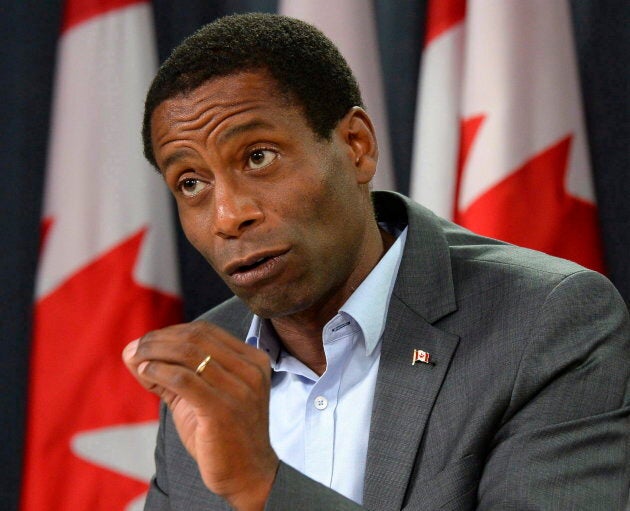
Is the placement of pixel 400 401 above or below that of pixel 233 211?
below

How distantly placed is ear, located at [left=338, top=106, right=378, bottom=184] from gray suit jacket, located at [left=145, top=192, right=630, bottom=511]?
7.6 inches

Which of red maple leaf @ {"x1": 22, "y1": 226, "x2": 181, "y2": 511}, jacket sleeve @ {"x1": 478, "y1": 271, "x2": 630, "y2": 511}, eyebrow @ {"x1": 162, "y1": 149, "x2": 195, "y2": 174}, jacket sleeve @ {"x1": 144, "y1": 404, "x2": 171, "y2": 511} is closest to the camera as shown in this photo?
jacket sleeve @ {"x1": 478, "y1": 271, "x2": 630, "y2": 511}

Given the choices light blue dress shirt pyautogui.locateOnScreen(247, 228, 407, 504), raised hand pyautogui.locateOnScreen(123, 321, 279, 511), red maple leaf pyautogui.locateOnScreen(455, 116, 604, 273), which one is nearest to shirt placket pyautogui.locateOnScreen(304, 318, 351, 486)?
light blue dress shirt pyautogui.locateOnScreen(247, 228, 407, 504)

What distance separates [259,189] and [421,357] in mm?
378

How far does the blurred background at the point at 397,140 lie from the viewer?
2.48 metres

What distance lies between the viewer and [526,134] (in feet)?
8.18

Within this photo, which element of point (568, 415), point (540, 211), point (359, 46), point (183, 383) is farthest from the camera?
point (359, 46)

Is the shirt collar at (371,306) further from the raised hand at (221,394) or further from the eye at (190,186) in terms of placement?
the raised hand at (221,394)

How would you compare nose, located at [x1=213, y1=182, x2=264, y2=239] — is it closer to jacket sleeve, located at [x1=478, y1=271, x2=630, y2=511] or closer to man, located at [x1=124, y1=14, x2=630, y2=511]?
man, located at [x1=124, y1=14, x2=630, y2=511]

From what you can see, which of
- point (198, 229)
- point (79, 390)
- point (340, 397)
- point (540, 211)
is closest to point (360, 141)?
point (198, 229)

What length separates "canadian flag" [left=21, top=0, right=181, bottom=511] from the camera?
2559 millimetres

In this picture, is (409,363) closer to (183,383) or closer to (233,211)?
(233,211)

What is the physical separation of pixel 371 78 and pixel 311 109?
3.24 feet

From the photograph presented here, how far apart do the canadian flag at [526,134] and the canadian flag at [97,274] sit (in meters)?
0.85
